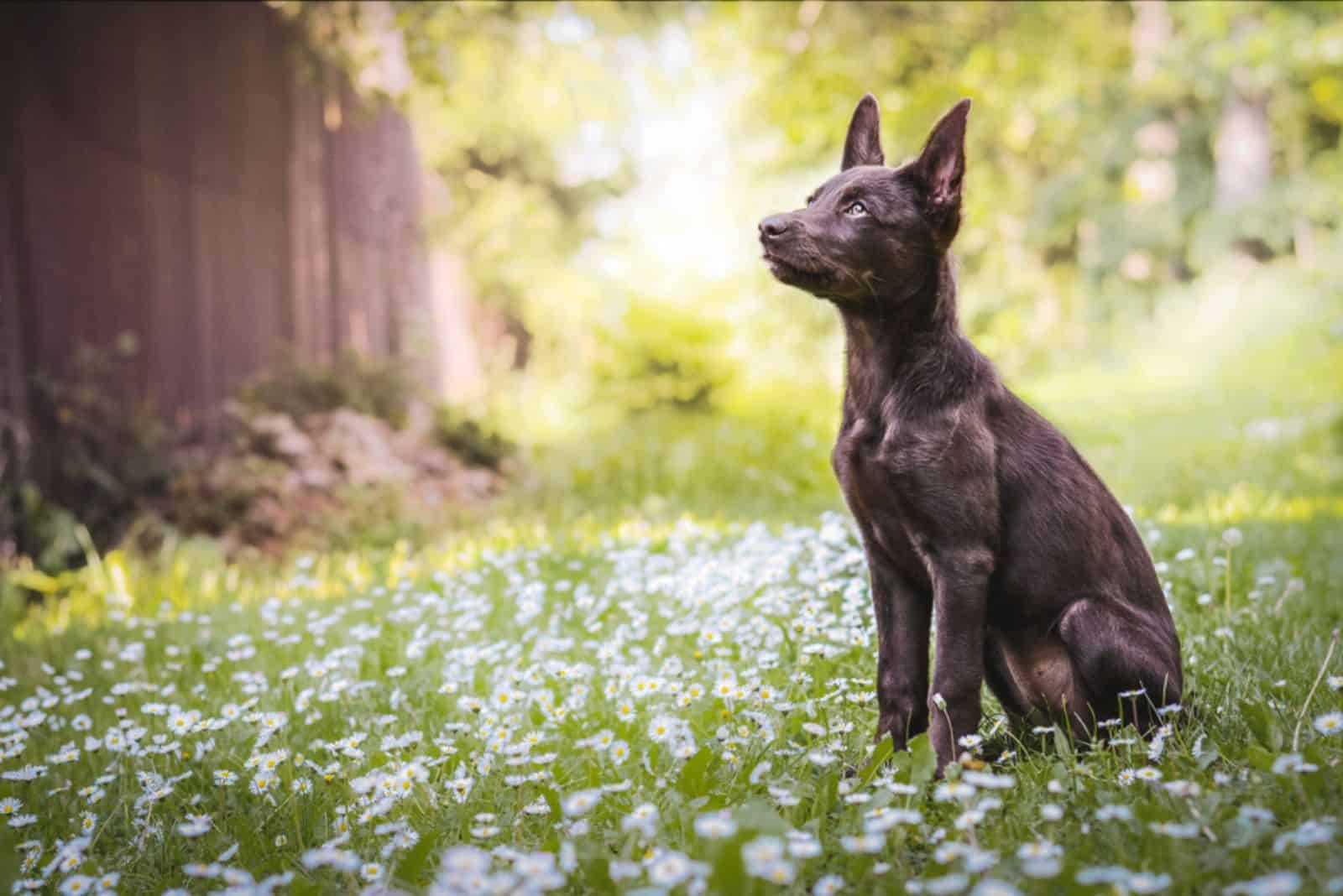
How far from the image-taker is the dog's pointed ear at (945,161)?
99.0 inches

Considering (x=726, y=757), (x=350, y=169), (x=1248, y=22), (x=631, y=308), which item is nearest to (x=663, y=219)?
(x=631, y=308)

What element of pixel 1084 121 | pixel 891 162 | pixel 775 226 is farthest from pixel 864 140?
pixel 1084 121

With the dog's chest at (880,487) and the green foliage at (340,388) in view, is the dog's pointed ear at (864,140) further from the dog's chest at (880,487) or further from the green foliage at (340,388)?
the green foliage at (340,388)

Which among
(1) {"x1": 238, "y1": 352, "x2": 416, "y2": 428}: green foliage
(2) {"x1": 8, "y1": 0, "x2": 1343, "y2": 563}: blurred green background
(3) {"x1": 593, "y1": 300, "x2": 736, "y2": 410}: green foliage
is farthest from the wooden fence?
(3) {"x1": 593, "y1": 300, "x2": 736, "y2": 410}: green foliage

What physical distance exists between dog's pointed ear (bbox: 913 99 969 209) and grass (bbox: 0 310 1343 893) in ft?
4.48

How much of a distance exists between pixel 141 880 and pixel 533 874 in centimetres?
130

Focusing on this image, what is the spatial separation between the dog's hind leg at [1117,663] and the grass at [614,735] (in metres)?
0.10

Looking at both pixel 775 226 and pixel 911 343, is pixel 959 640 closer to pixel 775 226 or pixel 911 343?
pixel 911 343

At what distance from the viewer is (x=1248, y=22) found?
1284 cm

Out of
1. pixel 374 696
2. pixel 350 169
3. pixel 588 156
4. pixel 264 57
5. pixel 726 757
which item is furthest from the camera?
pixel 588 156

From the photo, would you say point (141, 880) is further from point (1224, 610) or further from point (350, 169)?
point (350, 169)

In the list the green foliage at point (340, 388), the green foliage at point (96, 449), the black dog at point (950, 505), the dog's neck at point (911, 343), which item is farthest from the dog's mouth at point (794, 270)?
the green foliage at point (340, 388)

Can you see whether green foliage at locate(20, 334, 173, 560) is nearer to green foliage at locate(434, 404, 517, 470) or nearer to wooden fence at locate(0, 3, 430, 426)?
wooden fence at locate(0, 3, 430, 426)

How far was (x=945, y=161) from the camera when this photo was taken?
8.37ft
